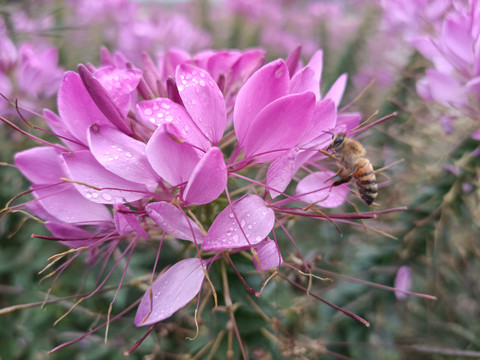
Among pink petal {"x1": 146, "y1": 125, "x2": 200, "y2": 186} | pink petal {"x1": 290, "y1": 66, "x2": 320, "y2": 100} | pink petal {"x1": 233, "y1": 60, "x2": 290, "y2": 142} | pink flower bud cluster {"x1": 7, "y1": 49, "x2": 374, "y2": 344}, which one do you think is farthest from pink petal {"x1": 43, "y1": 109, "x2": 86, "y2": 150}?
pink petal {"x1": 290, "y1": 66, "x2": 320, "y2": 100}

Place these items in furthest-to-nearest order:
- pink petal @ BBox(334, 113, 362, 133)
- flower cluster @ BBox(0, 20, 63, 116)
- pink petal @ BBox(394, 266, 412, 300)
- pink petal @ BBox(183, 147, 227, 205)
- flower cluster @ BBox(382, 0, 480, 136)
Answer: flower cluster @ BBox(0, 20, 63, 116)
pink petal @ BBox(394, 266, 412, 300)
flower cluster @ BBox(382, 0, 480, 136)
pink petal @ BBox(334, 113, 362, 133)
pink petal @ BBox(183, 147, 227, 205)

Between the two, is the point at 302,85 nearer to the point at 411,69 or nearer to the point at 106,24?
the point at 411,69

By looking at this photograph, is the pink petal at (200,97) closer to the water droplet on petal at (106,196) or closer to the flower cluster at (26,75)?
the water droplet on petal at (106,196)

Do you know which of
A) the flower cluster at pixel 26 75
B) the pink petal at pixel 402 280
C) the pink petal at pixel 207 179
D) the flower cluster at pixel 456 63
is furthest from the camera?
the flower cluster at pixel 26 75

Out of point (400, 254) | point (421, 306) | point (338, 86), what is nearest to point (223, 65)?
point (338, 86)

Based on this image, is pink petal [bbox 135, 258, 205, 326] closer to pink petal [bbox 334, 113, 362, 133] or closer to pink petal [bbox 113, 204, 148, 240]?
pink petal [bbox 113, 204, 148, 240]

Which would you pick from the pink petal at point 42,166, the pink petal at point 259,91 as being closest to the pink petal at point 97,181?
the pink petal at point 42,166

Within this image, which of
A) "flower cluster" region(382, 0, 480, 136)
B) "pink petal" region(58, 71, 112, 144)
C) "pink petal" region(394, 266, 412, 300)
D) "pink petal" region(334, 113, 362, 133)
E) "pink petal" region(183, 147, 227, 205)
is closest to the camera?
"pink petal" region(183, 147, 227, 205)
